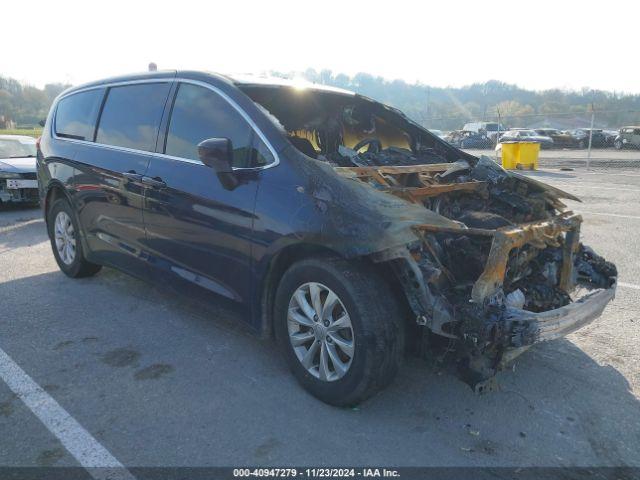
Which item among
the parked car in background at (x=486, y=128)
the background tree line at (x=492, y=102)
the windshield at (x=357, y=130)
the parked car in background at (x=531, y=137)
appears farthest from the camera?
the background tree line at (x=492, y=102)

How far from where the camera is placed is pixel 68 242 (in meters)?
5.27

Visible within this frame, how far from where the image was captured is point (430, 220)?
9.19ft

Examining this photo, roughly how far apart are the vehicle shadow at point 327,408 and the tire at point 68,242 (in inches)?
46.9

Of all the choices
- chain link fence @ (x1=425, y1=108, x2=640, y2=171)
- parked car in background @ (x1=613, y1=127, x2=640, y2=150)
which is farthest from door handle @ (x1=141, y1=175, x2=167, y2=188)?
parked car in background @ (x1=613, y1=127, x2=640, y2=150)

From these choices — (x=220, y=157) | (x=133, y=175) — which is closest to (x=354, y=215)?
(x=220, y=157)

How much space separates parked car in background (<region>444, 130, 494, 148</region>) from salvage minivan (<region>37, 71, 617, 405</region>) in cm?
3450

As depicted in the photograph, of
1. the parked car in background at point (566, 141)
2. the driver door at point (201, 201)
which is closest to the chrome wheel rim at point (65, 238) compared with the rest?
the driver door at point (201, 201)

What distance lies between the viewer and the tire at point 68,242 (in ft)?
16.8

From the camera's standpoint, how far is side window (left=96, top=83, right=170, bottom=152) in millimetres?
3982

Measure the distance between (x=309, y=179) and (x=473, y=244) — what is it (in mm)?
1043

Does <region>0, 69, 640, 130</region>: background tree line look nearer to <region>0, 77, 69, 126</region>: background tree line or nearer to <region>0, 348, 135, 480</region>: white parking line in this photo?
<region>0, 77, 69, 126</region>: background tree line

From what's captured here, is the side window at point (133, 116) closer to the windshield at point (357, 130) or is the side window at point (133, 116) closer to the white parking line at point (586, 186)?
the windshield at point (357, 130)

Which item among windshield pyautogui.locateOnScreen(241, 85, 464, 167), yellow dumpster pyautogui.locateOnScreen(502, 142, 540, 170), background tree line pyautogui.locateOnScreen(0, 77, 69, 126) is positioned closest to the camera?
windshield pyautogui.locateOnScreen(241, 85, 464, 167)

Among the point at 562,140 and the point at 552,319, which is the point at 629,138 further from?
the point at 552,319
